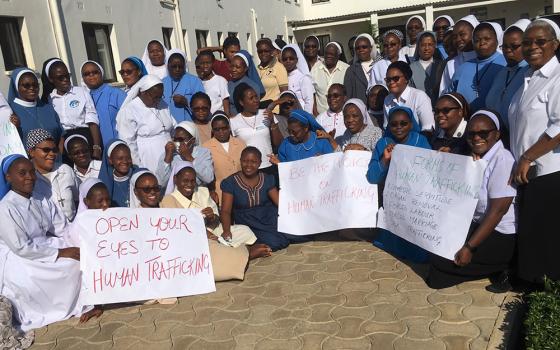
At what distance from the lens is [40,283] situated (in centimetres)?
398

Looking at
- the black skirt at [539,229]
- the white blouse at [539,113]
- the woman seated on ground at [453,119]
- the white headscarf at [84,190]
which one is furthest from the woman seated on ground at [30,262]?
the white blouse at [539,113]

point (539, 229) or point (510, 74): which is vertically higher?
point (510, 74)

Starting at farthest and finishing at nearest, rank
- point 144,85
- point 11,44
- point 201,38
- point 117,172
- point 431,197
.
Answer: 1. point 201,38
2. point 11,44
3. point 144,85
4. point 117,172
5. point 431,197

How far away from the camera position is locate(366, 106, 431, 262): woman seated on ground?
4613mm

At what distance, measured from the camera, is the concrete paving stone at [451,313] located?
3521 millimetres

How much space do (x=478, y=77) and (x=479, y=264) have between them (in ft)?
6.09

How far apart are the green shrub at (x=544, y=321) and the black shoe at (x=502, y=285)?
45 centimetres

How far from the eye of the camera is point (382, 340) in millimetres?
3361

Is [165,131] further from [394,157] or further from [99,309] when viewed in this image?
[394,157]

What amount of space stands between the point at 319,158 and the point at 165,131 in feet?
5.73

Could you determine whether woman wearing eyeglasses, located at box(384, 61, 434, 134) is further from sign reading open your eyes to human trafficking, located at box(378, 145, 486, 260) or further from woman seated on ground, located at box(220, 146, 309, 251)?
woman seated on ground, located at box(220, 146, 309, 251)

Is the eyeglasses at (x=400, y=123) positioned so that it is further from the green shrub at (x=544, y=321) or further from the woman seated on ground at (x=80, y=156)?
the woman seated on ground at (x=80, y=156)

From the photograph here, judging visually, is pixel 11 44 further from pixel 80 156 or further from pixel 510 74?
pixel 510 74

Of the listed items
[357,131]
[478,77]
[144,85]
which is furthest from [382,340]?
[144,85]
